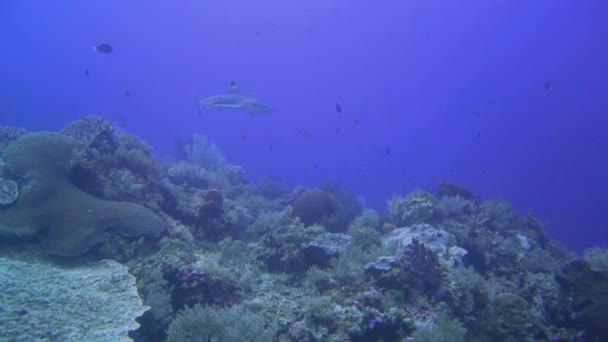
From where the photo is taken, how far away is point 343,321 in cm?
585

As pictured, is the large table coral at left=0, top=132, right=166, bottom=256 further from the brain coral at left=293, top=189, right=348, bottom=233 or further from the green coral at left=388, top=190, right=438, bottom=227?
the green coral at left=388, top=190, right=438, bottom=227

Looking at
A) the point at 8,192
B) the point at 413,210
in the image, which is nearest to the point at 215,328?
the point at 8,192

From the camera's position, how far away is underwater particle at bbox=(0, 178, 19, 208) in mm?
7562

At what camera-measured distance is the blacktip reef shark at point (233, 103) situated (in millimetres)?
17766

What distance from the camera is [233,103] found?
18219 millimetres

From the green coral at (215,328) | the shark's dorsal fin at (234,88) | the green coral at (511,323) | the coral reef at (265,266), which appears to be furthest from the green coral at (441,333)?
the shark's dorsal fin at (234,88)

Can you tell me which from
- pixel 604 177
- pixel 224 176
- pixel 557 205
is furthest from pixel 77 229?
pixel 604 177

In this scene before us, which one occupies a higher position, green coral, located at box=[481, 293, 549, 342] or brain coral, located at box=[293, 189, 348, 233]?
brain coral, located at box=[293, 189, 348, 233]

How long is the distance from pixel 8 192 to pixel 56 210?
1.15m

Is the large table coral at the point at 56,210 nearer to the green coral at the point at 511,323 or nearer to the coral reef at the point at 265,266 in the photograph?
the coral reef at the point at 265,266

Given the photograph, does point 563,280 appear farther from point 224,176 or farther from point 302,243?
point 224,176

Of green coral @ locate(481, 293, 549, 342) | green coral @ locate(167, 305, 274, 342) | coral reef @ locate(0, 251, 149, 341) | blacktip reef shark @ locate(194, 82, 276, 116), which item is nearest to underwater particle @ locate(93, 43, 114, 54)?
blacktip reef shark @ locate(194, 82, 276, 116)

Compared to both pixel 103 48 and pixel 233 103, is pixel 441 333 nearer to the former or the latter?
pixel 233 103

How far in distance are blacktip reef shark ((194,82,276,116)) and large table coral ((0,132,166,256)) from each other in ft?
29.2
